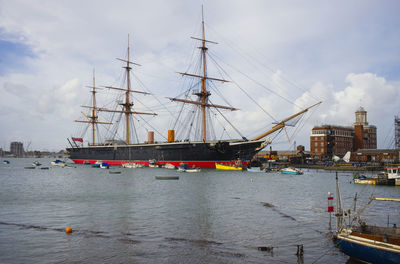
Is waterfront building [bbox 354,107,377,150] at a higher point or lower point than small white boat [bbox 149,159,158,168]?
higher

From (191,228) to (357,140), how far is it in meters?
158

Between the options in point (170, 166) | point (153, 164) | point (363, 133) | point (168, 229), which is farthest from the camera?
point (363, 133)

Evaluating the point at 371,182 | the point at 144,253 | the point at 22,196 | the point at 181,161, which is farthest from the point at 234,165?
the point at 144,253

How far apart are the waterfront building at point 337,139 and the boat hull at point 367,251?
131 metres

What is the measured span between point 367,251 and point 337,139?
484ft

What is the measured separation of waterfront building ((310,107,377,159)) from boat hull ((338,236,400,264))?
131279 millimetres

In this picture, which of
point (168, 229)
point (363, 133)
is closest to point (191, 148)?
point (168, 229)

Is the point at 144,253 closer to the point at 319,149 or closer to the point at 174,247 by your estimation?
the point at 174,247

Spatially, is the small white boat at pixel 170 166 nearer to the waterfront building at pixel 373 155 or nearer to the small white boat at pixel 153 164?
the small white boat at pixel 153 164

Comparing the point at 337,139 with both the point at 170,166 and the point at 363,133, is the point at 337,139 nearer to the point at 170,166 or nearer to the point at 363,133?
the point at 363,133

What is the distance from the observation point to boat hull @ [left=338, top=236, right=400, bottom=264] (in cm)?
1266

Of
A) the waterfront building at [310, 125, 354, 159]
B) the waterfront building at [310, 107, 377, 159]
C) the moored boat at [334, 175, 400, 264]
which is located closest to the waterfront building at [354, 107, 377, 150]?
the waterfront building at [310, 107, 377, 159]

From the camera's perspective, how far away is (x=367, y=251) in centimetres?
1355

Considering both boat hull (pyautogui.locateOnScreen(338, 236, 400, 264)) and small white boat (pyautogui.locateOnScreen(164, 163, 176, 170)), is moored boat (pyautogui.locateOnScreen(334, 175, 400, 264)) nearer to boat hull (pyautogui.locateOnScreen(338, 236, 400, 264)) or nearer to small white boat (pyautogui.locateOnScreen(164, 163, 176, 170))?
boat hull (pyautogui.locateOnScreen(338, 236, 400, 264))
